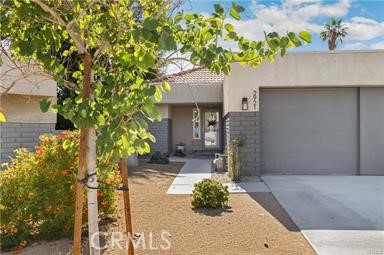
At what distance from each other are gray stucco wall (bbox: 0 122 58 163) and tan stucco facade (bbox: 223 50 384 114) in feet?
19.8

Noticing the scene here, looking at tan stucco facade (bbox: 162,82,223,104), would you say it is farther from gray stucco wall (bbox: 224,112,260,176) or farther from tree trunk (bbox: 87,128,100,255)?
tree trunk (bbox: 87,128,100,255)

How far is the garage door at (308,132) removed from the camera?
1201cm

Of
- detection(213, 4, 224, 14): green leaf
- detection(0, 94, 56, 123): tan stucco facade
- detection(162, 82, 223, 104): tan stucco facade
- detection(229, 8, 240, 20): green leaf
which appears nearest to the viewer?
detection(229, 8, 240, 20): green leaf

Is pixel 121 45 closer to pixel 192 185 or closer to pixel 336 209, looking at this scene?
pixel 336 209

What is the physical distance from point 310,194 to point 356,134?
4.47 metres

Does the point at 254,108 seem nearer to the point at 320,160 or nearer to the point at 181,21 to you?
the point at 320,160

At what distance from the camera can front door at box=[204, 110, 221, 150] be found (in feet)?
72.2

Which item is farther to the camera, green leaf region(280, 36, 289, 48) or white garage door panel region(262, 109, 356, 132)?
white garage door panel region(262, 109, 356, 132)

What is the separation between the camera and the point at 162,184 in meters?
10.7

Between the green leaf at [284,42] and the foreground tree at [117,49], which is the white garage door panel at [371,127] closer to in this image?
the foreground tree at [117,49]

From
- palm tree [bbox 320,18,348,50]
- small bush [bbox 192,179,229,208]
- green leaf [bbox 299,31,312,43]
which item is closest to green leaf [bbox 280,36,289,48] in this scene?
green leaf [bbox 299,31,312,43]

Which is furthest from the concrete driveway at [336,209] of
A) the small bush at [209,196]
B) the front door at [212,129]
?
the front door at [212,129]

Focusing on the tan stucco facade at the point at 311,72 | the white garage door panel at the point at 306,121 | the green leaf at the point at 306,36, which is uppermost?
the tan stucco facade at the point at 311,72

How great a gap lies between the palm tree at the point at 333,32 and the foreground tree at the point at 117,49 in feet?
108
